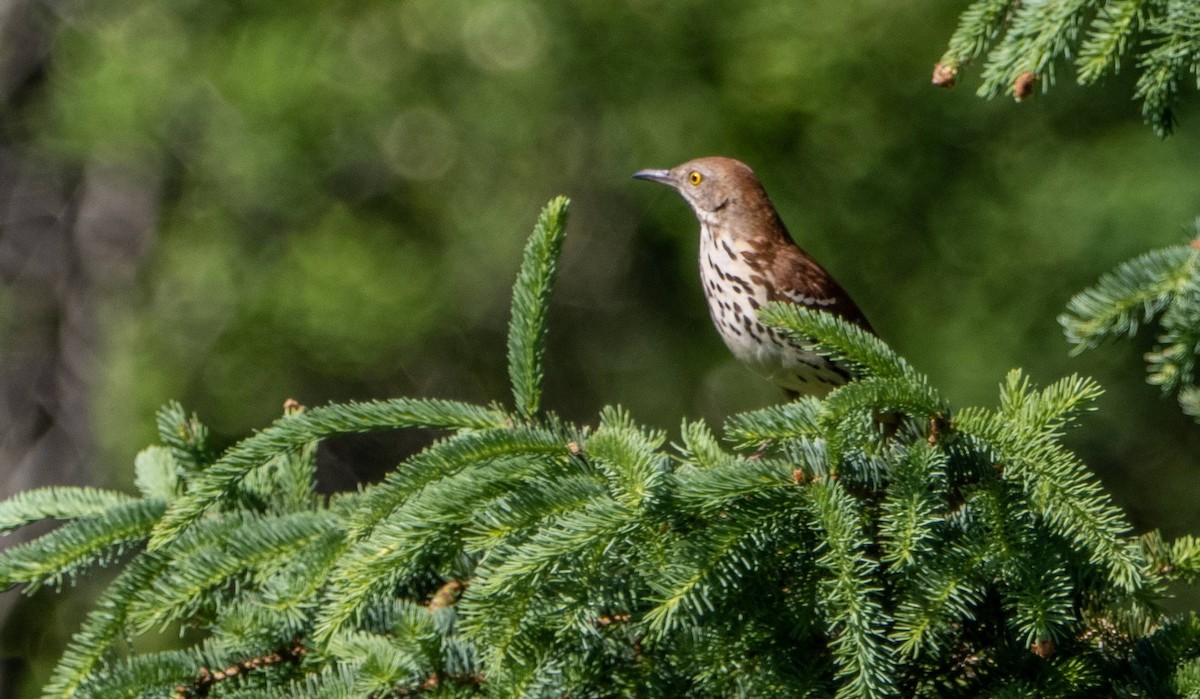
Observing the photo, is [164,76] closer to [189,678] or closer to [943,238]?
[943,238]

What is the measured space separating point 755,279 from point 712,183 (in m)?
0.54

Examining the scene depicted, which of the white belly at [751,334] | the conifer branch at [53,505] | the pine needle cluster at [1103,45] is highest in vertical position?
the white belly at [751,334]

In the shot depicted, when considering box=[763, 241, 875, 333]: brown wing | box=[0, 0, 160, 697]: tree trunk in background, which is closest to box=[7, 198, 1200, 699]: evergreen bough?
box=[763, 241, 875, 333]: brown wing

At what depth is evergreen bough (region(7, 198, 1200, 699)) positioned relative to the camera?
1.45 m

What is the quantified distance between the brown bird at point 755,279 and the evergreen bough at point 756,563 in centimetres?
132

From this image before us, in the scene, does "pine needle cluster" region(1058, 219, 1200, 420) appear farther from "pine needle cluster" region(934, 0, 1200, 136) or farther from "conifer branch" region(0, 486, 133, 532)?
"conifer branch" region(0, 486, 133, 532)

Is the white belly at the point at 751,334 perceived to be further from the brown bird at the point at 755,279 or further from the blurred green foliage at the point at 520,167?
the blurred green foliage at the point at 520,167

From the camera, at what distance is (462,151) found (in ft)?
26.3

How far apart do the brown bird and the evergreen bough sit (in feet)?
4.32

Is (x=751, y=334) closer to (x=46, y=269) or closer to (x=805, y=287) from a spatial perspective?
(x=805, y=287)

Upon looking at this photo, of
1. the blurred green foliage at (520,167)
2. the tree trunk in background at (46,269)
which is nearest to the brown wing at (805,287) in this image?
the blurred green foliage at (520,167)

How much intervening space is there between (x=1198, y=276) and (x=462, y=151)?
6993mm

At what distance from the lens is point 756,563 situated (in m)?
1.50

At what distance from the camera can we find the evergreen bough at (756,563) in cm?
145
